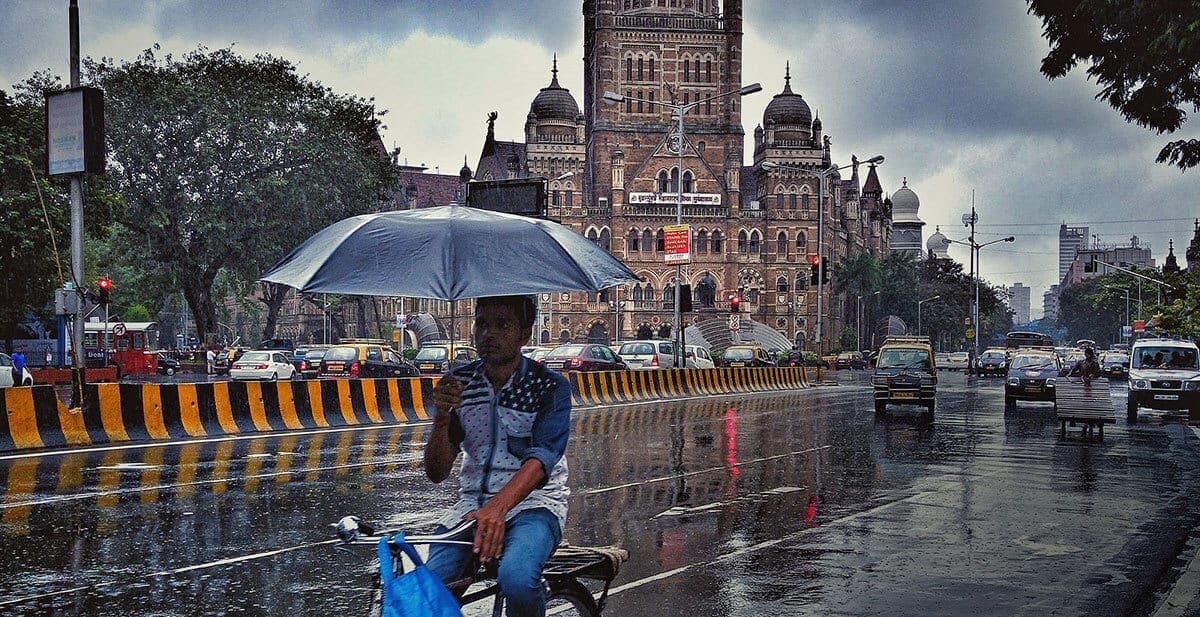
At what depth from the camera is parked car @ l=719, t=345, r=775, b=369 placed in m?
52.1

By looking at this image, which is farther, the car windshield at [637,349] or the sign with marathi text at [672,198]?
the sign with marathi text at [672,198]

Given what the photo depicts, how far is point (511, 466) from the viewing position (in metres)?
4.87

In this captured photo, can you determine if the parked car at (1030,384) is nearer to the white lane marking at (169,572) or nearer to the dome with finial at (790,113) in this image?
the white lane marking at (169,572)

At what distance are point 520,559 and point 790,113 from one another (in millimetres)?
104921

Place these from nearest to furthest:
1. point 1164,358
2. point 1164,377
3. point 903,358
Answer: point 1164,377
point 903,358
point 1164,358

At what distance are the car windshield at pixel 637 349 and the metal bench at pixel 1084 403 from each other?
944 inches

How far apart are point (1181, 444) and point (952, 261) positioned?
120 m

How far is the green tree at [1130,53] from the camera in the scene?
11789 millimetres

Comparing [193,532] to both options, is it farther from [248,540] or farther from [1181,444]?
[1181,444]

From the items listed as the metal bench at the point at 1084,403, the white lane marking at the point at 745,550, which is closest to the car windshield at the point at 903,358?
the metal bench at the point at 1084,403

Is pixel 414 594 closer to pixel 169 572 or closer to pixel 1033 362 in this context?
pixel 169 572

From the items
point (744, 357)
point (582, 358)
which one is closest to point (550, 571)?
point (582, 358)

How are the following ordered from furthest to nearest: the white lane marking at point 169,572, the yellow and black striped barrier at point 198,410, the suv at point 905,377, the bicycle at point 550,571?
the suv at point 905,377, the yellow and black striped barrier at point 198,410, the white lane marking at point 169,572, the bicycle at point 550,571

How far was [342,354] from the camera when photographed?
3822 centimetres
